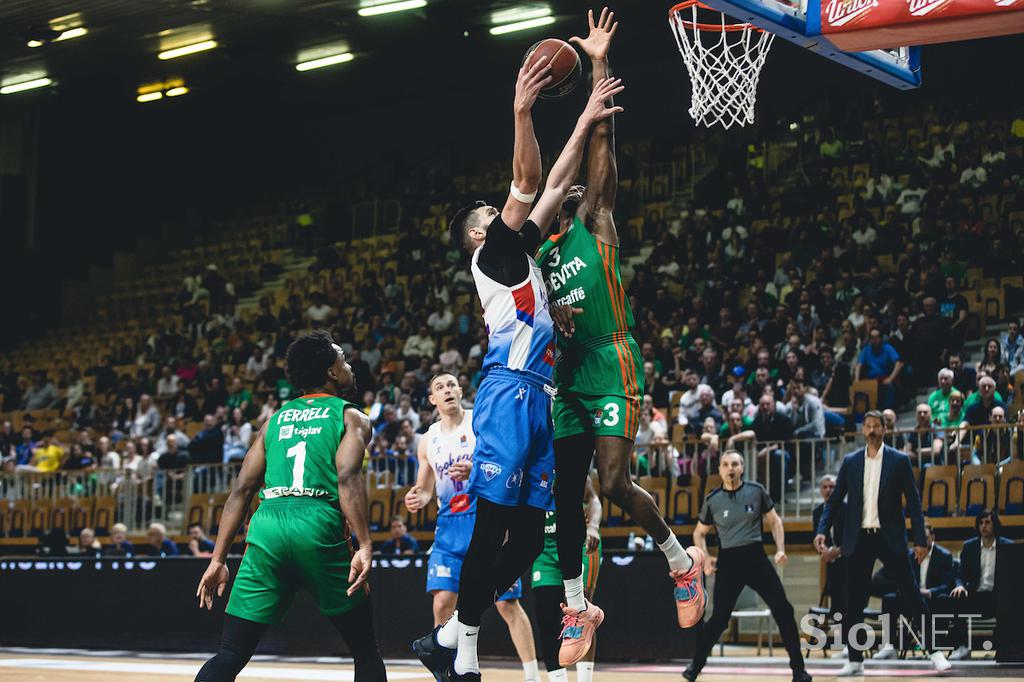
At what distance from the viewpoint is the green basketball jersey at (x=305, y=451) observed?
6348 mm

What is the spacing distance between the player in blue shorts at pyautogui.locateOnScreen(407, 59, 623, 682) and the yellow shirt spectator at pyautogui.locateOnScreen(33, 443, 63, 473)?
18491 millimetres

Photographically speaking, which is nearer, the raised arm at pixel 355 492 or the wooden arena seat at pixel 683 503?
the raised arm at pixel 355 492

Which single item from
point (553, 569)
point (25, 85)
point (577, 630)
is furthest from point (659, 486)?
point (25, 85)

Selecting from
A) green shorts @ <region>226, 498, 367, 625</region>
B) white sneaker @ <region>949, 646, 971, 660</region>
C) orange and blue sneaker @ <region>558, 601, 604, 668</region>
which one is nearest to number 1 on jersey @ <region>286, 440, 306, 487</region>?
green shorts @ <region>226, 498, 367, 625</region>

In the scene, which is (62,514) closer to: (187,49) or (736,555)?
(187,49)

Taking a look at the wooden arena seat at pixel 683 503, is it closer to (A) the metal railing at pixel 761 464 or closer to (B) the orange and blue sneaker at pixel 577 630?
(A) the metal railing at pixel 761 464

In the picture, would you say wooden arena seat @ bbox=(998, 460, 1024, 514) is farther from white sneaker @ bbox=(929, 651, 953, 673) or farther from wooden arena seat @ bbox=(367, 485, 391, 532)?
wooden arena seat @ bbox=(367, 485, 391, 532)

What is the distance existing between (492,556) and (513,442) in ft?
1.75

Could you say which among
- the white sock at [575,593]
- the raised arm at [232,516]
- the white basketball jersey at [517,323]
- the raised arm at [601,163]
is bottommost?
the white sock at [575,593]

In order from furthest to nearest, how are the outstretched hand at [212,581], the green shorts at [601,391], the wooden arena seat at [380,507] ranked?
the wooden arena seat at [380,507], the green shorts at [601,391], the outstretched hand at [212,581]

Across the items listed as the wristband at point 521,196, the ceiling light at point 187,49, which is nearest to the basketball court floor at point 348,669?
the wristband at point 521,196

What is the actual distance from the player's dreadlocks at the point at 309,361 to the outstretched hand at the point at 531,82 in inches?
56.3

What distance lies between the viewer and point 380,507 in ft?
59.2

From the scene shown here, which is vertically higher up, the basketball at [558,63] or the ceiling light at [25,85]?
the ceiling light at [25,85]
